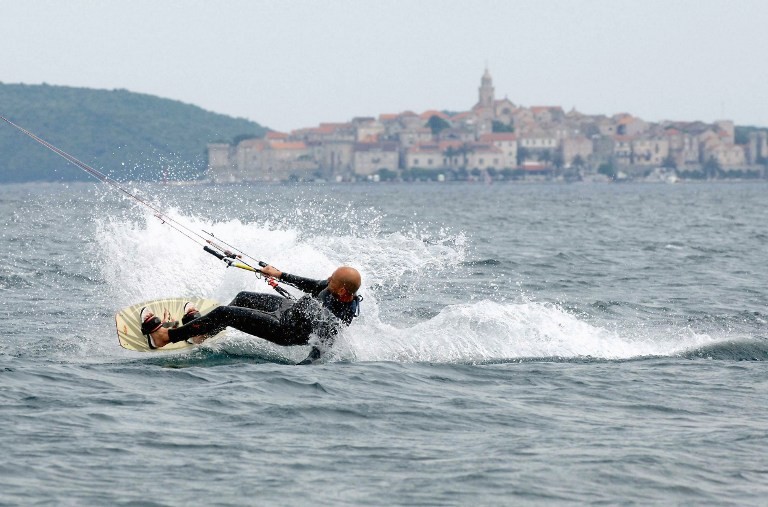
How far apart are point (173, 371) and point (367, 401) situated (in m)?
2.38

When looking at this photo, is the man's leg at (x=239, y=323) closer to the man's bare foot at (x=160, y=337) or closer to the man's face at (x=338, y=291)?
the man's bare foot at (x=160, y=337)

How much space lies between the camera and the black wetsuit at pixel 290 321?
13.6 meters

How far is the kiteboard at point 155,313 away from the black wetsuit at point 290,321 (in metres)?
0.60

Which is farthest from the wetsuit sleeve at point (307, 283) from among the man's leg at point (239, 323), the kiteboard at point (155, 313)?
the kiteboard at point (155, 313)

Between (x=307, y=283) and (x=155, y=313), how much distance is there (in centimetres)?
248

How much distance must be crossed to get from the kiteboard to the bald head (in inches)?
74.4

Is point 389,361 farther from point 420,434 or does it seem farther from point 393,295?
point 393,295

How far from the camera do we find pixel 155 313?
15.4 meters

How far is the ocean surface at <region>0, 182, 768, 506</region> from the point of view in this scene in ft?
29.4

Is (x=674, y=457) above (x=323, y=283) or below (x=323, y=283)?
below

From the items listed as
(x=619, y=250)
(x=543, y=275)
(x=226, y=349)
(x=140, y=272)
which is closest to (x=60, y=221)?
(x=619, y=250)

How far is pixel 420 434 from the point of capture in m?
10.4

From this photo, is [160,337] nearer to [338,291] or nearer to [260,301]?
[260,301]

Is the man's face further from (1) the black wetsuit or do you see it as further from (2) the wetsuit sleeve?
(2) the wetsuit sleeve
